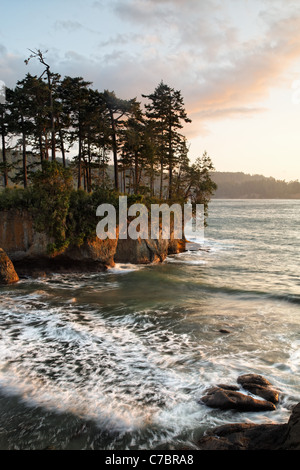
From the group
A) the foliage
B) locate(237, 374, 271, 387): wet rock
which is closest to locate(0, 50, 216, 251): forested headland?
the foliage

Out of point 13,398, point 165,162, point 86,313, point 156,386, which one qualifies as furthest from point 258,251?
point 13,398

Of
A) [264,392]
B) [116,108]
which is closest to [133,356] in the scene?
[264,392]

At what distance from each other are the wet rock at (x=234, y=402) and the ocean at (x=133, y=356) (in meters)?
0.15

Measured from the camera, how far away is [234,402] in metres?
6.72

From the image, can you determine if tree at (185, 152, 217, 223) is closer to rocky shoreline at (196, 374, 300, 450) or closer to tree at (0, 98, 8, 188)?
tree at (0, 98, 8, 188)

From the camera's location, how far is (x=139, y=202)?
84.4 ft

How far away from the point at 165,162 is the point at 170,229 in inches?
437

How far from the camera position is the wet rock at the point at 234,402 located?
665 cm

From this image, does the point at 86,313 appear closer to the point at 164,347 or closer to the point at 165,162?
the point at 164,347

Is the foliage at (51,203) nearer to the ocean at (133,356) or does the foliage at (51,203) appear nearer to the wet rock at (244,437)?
the ocean at (133,356)

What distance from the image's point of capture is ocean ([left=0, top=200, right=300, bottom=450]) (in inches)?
244

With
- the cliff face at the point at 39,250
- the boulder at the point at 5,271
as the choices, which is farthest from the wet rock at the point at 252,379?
A: the cliff face at the point at 39,250

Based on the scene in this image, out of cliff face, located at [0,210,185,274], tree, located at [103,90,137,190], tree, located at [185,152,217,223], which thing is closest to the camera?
cliff face, located at [0,210,185,274]
